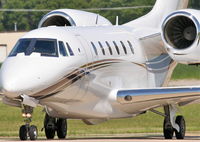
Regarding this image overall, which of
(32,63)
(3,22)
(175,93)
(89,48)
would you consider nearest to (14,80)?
(32,63)

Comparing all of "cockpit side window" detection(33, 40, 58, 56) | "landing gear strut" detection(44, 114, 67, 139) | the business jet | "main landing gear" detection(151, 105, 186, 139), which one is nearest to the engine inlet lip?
the business jet

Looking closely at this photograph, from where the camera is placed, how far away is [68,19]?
31.8 meters

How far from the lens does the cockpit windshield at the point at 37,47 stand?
25.6 metres

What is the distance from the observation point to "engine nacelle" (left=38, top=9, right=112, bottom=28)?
31.8 m

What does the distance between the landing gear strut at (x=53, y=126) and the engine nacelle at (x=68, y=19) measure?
11.4ft

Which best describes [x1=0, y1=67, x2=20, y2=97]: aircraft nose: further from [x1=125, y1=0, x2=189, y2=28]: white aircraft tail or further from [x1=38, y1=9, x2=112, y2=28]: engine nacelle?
[x1=125, y1=0, x2=189, y2=28]: white aircraft tail

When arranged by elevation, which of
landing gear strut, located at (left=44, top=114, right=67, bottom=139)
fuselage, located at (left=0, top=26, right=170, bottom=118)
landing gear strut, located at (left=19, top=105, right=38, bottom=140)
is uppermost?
fuselage, located at (left=0, top=26, right=170, bottom=118)

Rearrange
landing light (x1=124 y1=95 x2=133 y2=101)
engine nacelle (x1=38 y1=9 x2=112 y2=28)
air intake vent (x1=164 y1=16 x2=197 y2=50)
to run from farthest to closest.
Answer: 1. engine nacelle (x1=38 y1=9 x2=112 y2=28)
2. air intake vent (x1=164 y1=16 x2=197 y2=50)
3. landing light (x1=124 y1=95 x2=133 y2=101)

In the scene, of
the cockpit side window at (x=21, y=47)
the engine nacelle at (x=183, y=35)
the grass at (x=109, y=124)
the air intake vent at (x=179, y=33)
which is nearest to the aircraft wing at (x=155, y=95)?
the engine nacelle at (x=183, y=35)

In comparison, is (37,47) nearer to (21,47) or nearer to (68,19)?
(21,47)

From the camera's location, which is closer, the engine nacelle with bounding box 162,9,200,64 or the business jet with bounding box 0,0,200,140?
the business jet with bounding box 0,0,200,140

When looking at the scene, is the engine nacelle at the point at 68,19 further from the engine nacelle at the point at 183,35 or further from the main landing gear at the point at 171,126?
the main landing gear at the point at 171,126

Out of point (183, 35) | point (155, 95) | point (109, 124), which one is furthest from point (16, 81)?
point (109, 124)

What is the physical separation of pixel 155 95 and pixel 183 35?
2.70 meters
